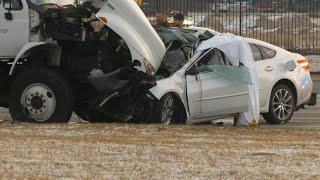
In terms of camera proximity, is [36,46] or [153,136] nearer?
[153,136]

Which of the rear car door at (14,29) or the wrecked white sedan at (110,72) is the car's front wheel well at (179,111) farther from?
the rear car door at (14,29)

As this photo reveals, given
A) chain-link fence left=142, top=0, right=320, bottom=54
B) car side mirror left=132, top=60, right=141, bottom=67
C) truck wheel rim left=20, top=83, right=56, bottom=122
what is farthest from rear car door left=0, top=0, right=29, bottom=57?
chain-link fence left=142, top=0, right=320, bottom=54

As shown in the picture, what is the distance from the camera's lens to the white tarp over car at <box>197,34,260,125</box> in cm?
1398

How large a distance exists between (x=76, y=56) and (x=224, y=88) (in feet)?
7.94

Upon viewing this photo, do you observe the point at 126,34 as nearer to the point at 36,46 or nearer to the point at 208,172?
the point at 36,46

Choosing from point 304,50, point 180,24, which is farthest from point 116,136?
point 304,50

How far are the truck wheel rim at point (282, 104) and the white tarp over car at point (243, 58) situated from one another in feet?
3.42

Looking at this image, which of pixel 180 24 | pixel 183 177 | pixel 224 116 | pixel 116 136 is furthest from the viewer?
pixel 180 24

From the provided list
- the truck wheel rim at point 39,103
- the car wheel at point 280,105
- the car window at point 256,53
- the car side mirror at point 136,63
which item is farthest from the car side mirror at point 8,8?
the car wheel at point 280,105

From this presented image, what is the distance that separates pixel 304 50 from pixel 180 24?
14.4 m

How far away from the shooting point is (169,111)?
539 inches

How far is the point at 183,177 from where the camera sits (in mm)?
8430

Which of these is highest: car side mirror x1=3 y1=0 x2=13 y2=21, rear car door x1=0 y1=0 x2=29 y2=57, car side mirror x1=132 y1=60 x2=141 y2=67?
car side mirror x1=3 y1=0 x2=13 y2=21

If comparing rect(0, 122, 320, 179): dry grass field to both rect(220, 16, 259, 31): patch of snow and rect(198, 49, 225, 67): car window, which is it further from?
rect(220, 16, 259, 31): patch of snow
